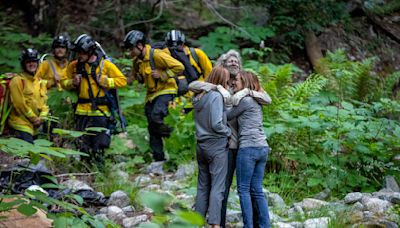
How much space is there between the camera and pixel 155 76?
7812 millimetres

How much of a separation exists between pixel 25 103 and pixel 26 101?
91 mm

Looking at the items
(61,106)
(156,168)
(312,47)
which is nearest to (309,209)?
(156,168)

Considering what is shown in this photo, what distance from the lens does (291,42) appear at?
13.7 meters

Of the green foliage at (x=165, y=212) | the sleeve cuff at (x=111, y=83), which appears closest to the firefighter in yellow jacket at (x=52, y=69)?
the sleeve cuff at (x=111, y=83)

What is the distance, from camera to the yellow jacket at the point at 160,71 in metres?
7.76

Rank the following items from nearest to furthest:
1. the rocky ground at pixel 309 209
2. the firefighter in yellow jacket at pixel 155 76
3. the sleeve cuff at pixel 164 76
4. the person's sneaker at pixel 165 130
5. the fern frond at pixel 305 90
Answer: the rocky ground at pixel 309 209 < the firefighter in yellow jacket at pixel 155 76 < the sleeve cuff at pixel 164 76 < the person's sneaker at pixel 165 130 < the fern frond at pixel 305 90

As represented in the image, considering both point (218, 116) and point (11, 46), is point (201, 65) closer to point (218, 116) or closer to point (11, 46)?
point (218, 116)

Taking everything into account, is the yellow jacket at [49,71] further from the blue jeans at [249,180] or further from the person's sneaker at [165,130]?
the blue jeans at [249,180]

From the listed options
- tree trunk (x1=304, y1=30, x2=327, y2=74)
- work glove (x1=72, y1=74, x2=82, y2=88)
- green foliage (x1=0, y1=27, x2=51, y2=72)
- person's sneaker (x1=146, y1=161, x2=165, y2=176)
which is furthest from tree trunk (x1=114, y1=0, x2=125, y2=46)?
work glove (x1=72, y1=74, x2=82, y2=88)

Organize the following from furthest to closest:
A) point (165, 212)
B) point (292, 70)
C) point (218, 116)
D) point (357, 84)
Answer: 1. point (292, 70)
2. point (357, 84)
3. point (218, 116)
4. point (165, 212)

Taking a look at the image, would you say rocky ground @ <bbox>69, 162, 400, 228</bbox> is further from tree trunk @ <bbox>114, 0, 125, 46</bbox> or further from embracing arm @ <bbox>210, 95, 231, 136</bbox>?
tree trunk @ <bbox>114, 0, 125, 46</bbox>

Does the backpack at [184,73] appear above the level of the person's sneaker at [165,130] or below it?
above

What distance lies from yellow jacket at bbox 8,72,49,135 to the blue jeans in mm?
2777

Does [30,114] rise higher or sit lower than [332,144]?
higher
